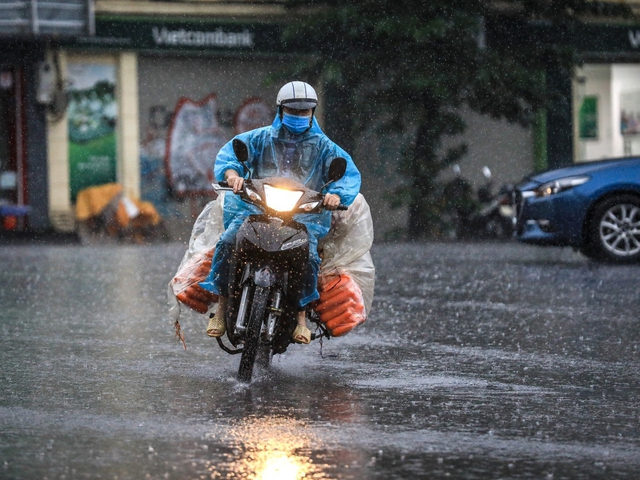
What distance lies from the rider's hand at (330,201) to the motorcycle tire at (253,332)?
0.54m

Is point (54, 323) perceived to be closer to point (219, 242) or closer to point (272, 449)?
point (219, 242)

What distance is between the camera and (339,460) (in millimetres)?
5641

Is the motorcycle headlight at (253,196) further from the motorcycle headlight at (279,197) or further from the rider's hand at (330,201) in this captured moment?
the rider's hand at (330,201)

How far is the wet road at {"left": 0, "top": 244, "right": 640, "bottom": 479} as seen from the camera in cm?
565

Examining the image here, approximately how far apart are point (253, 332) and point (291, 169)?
3.51ft

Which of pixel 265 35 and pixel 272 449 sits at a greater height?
pixel 265 35

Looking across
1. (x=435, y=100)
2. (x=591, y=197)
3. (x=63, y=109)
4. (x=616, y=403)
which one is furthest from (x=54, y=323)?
(x=63, y=109)

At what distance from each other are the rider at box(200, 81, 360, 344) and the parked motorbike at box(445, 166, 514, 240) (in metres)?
17.0

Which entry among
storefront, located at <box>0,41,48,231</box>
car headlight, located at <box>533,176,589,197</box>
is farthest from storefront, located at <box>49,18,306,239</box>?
car headlight, located at <box>533,176,589,197</box>

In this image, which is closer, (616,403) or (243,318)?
(616,403)

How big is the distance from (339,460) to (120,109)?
75.5ft

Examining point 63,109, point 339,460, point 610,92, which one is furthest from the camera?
point 610,92

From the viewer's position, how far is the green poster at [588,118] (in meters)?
31.6

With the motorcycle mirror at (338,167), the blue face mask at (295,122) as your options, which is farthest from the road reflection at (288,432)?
the blue face mask at (295,122)
